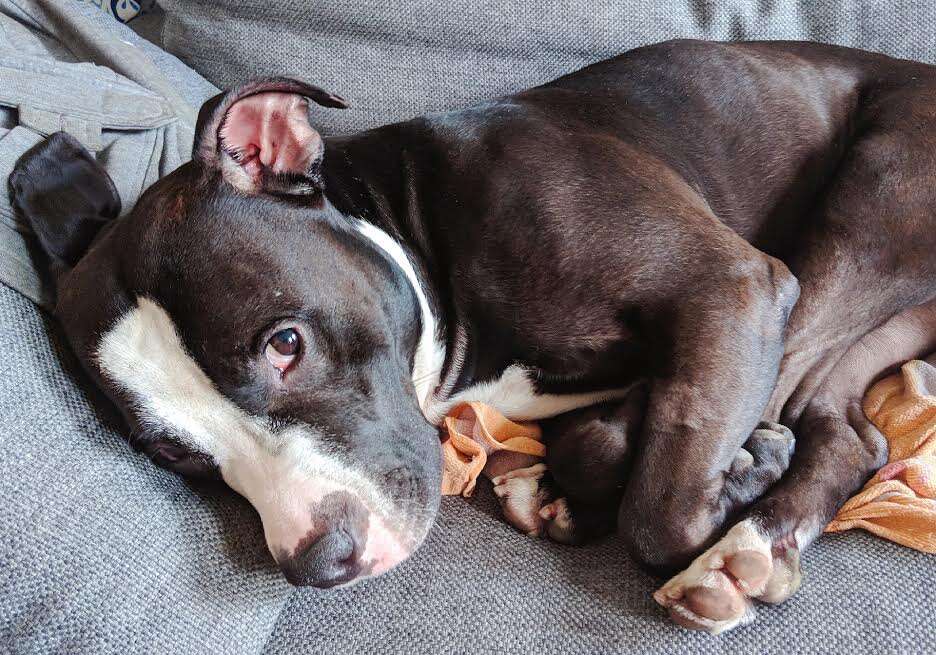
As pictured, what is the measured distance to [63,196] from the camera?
2.01 m

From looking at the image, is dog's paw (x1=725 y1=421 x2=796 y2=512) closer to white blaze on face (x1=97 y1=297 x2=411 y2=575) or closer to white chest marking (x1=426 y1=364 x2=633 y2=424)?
white chest marking (x1=426 y1=364 x2=633 y2=424)

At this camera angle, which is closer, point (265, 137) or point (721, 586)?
point (721, 586)

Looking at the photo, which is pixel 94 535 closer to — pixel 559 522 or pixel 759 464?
pixel 559 522

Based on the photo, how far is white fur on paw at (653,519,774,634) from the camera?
64.2 inches

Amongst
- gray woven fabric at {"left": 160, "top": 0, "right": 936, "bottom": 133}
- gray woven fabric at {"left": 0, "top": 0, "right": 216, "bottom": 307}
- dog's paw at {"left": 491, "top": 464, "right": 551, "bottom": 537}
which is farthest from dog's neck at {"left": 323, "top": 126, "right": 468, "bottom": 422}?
gray woven fabric at {"left": 160, "top": 0, "right": 936, "bottom": 133}

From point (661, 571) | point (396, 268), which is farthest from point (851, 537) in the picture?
point (396, 268)

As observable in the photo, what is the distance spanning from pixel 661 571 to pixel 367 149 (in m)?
1.29

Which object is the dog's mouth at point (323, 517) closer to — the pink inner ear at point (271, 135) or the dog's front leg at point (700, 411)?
the dog's front leg at point (700, 411)

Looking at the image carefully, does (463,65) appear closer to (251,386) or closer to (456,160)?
(456,160)

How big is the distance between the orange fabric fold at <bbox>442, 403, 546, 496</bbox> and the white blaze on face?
14.5 inches

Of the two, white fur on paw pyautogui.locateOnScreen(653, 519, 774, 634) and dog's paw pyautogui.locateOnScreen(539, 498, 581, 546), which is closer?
white fur on paw pyautogui.locateOnScreen(653, 519, 774, 634)

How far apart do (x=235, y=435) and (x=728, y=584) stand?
3.53 ft

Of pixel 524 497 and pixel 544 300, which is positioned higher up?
pixel 544 300

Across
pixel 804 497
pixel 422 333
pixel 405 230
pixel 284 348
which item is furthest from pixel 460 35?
pixel 804 497
